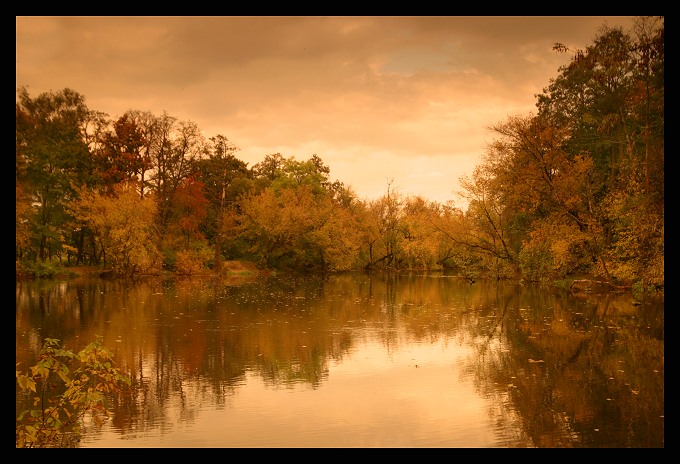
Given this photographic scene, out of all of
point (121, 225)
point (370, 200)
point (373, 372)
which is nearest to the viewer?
point (373, 372)

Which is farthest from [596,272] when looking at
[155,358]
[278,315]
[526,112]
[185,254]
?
[185,254]

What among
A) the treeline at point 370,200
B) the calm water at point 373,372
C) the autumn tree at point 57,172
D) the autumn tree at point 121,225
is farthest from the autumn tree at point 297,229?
the calm water at point 373,372

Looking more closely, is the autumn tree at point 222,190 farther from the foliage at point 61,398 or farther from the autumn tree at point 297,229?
the foliage at point 61,398

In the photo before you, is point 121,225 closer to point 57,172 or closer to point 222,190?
point 57,172

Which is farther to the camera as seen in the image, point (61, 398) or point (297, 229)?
point (297, 229)

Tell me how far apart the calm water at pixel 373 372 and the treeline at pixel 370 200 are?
673cm

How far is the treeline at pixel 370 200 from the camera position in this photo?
85.1ft

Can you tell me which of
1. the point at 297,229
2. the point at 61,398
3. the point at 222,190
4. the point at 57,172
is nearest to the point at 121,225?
the point at 57,172

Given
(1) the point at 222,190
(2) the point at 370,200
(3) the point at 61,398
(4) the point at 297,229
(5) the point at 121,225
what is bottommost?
(3) the point at 61,398

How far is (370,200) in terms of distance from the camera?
62281 mm

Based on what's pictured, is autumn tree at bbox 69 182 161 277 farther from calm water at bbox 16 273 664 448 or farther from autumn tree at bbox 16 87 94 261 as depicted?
calm water at bbox 16 273 664 448

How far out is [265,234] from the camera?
2122 inches

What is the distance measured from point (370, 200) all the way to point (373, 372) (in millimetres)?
50791
